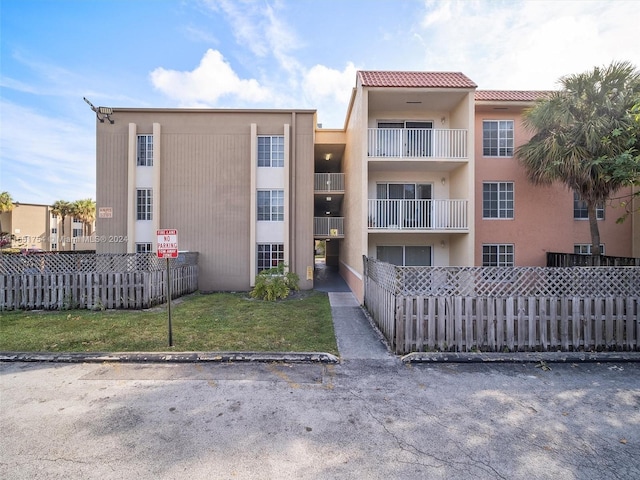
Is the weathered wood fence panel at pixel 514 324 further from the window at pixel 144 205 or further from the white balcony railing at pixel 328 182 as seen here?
the window at pixel 144 205

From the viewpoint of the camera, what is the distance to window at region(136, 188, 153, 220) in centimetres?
1383

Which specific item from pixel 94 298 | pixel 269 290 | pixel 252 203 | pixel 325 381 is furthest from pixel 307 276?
pixel 325 381

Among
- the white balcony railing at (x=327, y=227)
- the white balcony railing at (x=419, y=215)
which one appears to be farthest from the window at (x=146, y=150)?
the white balcony railing at (x=419, y=215)

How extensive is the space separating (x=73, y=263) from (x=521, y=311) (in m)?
13.3

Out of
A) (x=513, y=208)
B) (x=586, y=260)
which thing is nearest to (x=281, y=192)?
(x=513, y=208)

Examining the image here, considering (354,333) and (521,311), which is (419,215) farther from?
(354,333)

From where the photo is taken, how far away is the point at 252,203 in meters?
13.6

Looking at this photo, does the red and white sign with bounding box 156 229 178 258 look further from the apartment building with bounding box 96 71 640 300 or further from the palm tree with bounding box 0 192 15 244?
the palm tree with bounding box 0 192 15 244

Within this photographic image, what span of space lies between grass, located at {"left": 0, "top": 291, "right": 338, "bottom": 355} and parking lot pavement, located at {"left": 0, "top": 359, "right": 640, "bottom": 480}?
83 centimetres

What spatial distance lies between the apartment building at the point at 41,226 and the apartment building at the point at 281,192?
85.0 ft

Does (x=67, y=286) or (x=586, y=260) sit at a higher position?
(x=586, y=260)

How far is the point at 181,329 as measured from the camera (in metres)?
7.36

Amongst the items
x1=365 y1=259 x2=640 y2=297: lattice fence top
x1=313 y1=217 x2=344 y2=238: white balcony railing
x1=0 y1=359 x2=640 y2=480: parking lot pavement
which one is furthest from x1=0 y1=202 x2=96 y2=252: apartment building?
x1=365 y1=259 x2=640 y2=297: lattice fence top

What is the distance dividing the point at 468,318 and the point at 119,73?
48.7ft
